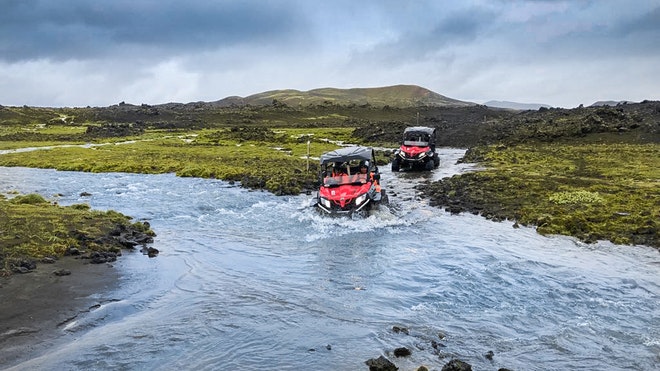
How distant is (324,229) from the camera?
27.6 m

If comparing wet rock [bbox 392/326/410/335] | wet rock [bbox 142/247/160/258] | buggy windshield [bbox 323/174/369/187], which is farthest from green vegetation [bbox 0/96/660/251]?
wet rock [bbox 142/247/160/258]

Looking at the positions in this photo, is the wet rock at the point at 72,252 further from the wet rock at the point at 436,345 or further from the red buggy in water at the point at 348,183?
the wet rock at the point at 436,345

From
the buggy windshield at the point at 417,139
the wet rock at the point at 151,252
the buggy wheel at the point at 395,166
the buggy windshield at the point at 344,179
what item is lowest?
the wet rock at the point at 151,252

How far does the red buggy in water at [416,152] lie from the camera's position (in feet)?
165

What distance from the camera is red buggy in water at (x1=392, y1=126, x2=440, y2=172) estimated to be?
50344 mm

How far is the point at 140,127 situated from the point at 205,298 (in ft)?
371

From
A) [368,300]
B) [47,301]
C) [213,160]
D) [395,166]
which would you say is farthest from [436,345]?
[213,160]

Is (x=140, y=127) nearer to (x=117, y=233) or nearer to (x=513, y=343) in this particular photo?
(x=117, y=233)

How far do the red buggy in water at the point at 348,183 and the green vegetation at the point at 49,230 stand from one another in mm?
9758

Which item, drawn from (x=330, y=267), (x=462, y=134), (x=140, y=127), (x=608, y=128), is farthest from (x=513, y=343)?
(x=140, y=127)

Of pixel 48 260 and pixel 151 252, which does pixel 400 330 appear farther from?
pixel 48 260

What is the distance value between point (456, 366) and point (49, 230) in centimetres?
1884

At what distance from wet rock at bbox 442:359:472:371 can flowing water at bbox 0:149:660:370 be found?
70 centimetres

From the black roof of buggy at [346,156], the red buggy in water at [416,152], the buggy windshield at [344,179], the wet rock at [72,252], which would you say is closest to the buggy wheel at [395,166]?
the red buggy in water at [416,152]
